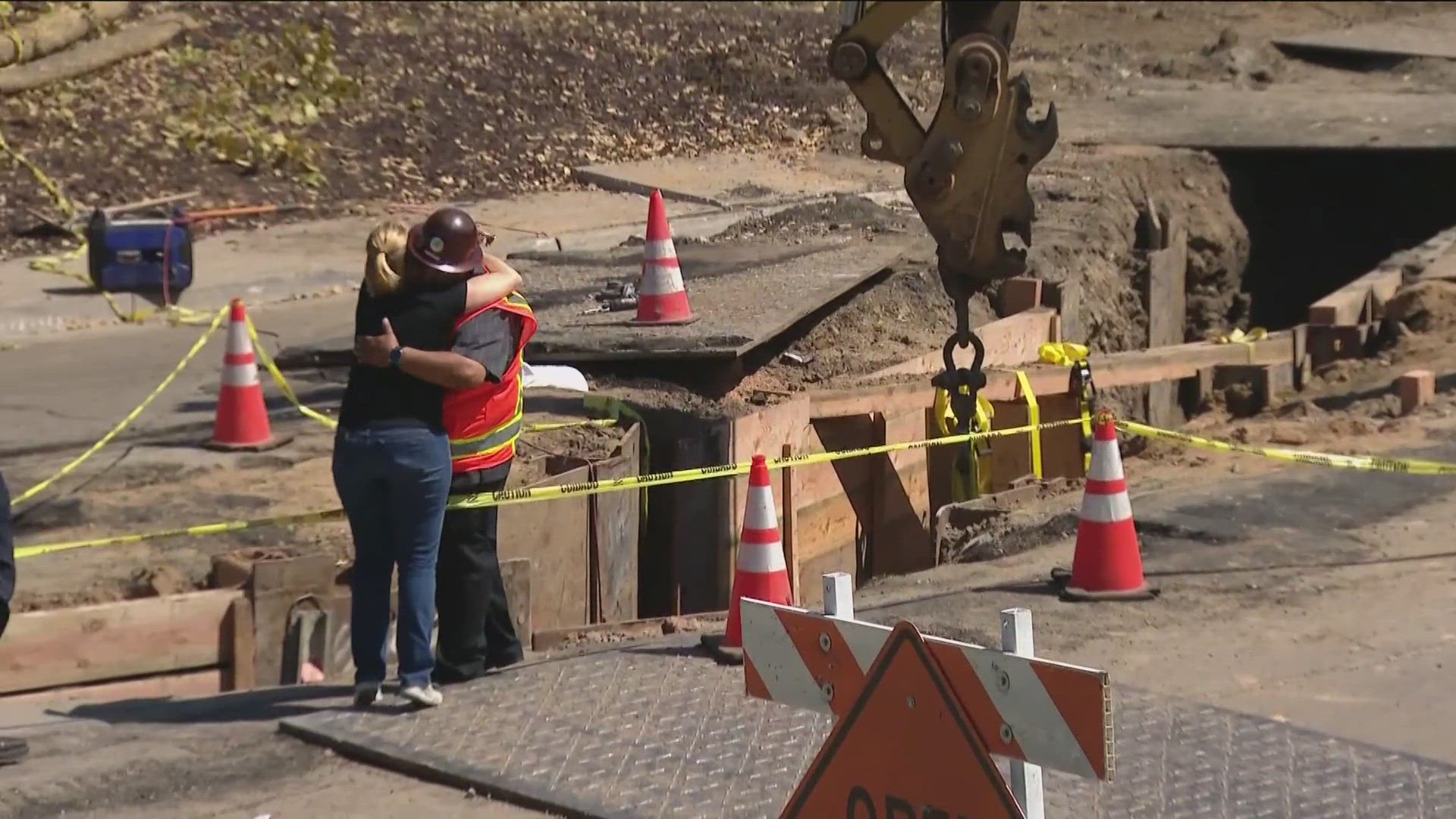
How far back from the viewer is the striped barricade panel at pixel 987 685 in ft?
13.7

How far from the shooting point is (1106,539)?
7906 millimetres

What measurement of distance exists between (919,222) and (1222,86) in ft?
28.7

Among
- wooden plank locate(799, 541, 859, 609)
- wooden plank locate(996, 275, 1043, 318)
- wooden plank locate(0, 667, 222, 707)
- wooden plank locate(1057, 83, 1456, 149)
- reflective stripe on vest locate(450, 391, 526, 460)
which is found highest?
wooden plank locate(1057, 83, 1456, 149)

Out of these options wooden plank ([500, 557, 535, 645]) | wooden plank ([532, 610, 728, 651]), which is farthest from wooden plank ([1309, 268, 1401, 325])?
wooden plank ([500, 557, 535, 645])

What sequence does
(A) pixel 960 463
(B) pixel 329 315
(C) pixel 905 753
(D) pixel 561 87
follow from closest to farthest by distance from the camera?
(C) pixel 905 753 → (A) pixel 960 463 → (B) pixel 329 315 → (D) pixel 561 87

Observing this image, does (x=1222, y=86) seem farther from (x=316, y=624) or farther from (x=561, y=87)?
(x=316, y=624)

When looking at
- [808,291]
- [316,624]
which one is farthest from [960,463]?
[316,624]

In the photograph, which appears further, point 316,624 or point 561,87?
point 561,87

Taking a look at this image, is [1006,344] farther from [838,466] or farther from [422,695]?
[422,695]

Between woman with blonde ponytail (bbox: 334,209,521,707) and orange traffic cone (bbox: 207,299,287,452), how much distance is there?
4.07m

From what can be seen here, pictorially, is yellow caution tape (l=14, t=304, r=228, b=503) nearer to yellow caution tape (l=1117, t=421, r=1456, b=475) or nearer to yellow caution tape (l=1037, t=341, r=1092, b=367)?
yellow caution tape (l=1037, t=341, r=1092, b=367)

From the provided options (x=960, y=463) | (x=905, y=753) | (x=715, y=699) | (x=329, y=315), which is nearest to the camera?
(x=905, y=753)

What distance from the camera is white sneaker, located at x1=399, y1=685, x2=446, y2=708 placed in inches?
273

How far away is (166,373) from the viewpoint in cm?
1291
